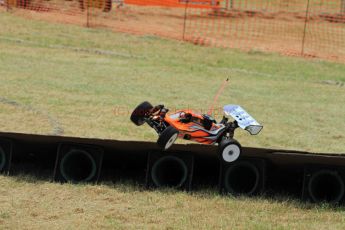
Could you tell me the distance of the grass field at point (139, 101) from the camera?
7747 millimetres

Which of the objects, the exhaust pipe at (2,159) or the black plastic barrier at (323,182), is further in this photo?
the exhaust pipe at (2,159)

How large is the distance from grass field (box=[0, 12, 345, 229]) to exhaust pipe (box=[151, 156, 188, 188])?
0.23 m

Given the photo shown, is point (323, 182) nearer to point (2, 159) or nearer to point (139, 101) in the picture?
point (2, 159)

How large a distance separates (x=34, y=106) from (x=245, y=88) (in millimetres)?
4900

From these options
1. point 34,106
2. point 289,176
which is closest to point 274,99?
point 34,106

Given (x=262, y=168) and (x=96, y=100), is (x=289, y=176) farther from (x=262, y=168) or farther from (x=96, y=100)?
(x=96, y=100)

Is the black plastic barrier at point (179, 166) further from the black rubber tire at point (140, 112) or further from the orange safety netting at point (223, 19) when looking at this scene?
the orange safety netting at point (223, 19)

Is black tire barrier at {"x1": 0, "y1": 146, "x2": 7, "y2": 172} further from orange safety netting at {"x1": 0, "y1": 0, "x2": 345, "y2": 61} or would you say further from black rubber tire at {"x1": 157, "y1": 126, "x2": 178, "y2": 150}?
orange safety netting at {"x1": 0, "y1": 0, "x2": 345, "y2": 61}

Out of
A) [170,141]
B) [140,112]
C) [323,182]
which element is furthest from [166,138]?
[323,182]

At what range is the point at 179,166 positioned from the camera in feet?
28.4

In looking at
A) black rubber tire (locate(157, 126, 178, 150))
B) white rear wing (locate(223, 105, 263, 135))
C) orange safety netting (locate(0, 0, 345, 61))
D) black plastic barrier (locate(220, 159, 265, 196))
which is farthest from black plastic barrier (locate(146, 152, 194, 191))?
orange safety netting (locate(0, 0, 345, 61))

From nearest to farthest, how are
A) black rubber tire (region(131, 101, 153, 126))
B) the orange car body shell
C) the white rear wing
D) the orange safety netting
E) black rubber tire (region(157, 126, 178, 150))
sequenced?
black rubber tire (region(157, 126, 178, 150)) → the white rear wing → the orange car body shell → black rubber tire (region(131, 101, 153, 126)) → the orange safety netting

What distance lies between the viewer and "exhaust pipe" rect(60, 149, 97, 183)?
8.66 metres

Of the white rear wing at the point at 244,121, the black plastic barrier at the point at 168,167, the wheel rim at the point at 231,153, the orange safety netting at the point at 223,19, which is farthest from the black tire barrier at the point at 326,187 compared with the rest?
the orange safety netting at the point at 223,19
